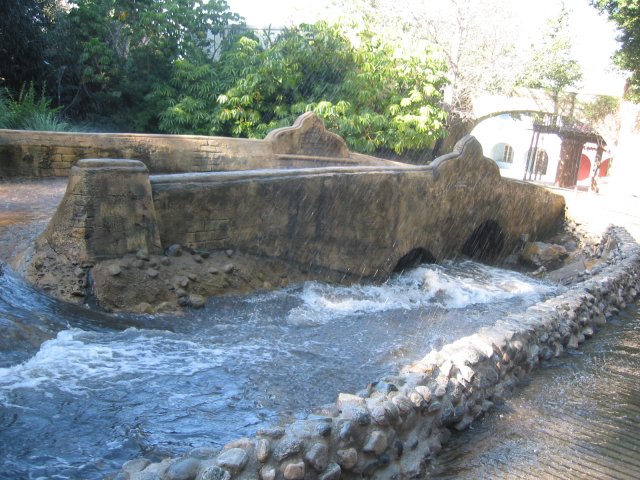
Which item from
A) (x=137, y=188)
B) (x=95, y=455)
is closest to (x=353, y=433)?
(x=95, y=455)

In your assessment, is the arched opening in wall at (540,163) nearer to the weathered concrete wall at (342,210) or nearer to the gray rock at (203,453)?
the weathered concrete wall at (342,210)

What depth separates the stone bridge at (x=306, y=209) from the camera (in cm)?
505

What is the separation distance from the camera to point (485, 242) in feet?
35.0

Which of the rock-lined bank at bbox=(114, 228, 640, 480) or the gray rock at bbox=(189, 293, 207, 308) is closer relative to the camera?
the rock-lined bank at bbox=(114, 228, 640, 480)

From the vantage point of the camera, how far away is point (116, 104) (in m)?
15.0

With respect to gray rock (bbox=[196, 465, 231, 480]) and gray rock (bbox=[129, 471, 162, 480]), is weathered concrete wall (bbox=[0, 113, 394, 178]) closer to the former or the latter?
gray rock (bbox=[129, 471, 162, 480])

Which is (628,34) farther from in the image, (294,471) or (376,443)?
(294,471)

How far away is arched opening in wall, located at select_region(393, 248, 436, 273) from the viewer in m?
8.32

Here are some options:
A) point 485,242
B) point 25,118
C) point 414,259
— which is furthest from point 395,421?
point 25,118

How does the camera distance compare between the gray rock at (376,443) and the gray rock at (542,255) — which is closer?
the gray rock at (376,443)

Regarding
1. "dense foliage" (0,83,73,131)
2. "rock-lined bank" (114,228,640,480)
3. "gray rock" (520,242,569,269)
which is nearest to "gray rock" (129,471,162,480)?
"rock-lined bank" (114,228,640,480)

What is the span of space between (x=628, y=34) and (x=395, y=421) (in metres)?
18.9

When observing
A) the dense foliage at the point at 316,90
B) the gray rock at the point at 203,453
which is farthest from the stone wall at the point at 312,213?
the dense foliage at the point at 316,90

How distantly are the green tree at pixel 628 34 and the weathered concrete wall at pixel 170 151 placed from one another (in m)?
10.3
